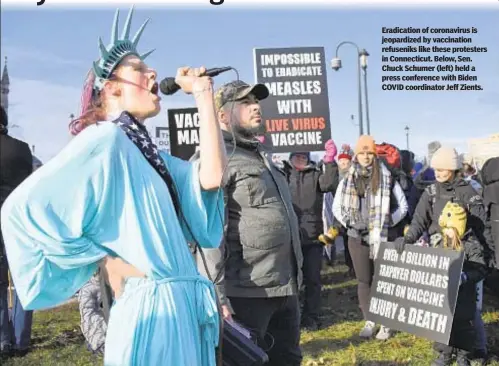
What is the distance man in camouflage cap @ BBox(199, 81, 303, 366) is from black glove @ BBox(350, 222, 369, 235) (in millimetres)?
2219

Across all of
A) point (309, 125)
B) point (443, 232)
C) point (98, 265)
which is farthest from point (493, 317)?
point (98, 265)

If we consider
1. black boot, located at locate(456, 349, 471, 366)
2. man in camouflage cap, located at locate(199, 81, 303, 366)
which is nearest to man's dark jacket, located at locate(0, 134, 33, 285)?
man in camouflage cap, located at locate(199, 81, 303, 366)

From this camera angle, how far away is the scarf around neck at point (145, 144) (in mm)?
1765

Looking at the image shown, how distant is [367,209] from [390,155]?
0.78 m

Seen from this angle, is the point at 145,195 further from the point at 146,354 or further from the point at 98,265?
the point at 146,354

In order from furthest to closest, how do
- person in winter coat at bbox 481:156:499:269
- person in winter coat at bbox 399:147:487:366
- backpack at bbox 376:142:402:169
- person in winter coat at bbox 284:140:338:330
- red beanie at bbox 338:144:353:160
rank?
red beanie at bbox 338:144:353:160 → person in winter coat at bbox 284:140:338:330 → backpack at bbox 376:142:402:169 → person in winter coat at bbox 481:156:499:269 → person in winter coat at bbox 399:147:487:366

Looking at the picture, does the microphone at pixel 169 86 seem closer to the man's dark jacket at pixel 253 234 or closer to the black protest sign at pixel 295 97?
the man's dark jacket at pixel 253 234

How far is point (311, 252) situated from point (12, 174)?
10.1 ft

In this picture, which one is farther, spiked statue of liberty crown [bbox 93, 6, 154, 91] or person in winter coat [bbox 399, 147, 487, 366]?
person in winter coat [bbox 399, 147, 487, 366]

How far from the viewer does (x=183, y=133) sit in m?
7.42

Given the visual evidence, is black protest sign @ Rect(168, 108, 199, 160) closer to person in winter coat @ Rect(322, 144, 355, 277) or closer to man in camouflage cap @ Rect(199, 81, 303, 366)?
person in winter coat @ Rect(322, 144, 355, 277)

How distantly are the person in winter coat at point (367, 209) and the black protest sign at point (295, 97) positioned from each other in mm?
1324

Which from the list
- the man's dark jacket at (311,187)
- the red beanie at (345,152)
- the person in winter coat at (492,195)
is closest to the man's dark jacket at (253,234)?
the person in winter coat at (492,195)

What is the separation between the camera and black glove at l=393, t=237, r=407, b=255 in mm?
4781
